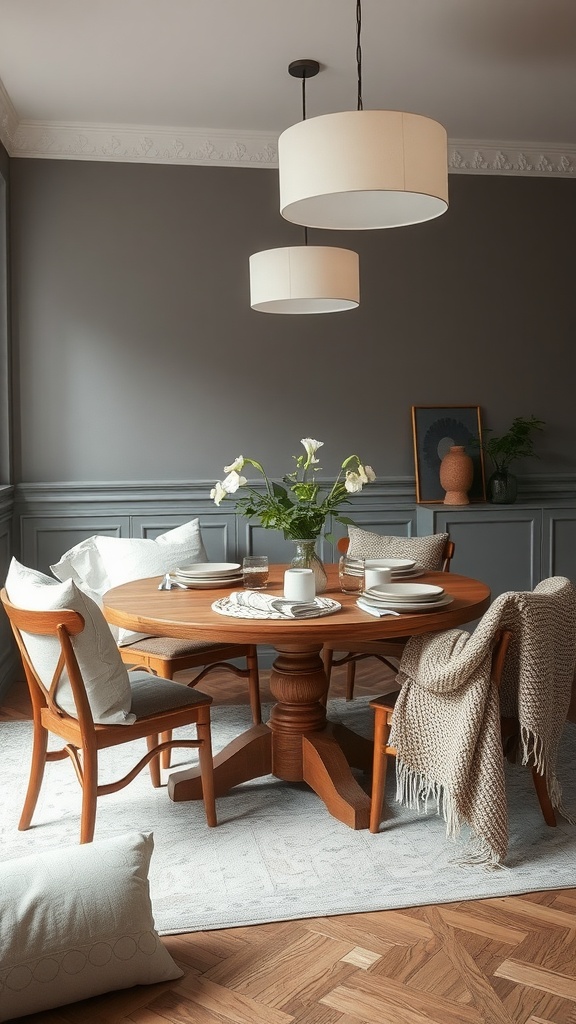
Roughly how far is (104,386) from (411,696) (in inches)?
112

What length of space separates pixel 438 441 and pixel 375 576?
2.34m

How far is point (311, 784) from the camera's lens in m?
3.12

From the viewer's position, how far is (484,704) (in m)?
2.58

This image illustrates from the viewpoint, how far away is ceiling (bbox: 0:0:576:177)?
354cm

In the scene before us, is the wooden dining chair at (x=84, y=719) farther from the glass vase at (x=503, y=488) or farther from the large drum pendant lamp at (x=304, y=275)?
the glass vase at (x=503, y=488)

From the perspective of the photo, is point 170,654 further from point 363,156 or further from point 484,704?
point 363,156

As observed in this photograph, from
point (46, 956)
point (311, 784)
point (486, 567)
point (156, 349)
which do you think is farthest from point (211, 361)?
point (46, 956)

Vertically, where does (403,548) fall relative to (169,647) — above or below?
above

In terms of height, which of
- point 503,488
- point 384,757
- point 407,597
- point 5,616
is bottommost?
point 384,757

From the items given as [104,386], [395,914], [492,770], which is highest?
[104,386]

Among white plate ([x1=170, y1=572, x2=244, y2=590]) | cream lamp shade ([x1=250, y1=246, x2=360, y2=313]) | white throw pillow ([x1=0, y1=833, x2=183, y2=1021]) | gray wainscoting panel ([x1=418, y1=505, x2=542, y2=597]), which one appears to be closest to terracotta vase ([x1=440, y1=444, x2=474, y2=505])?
gray wainscoting panel ([x1=418, y1=505, x2=542, y2=597])

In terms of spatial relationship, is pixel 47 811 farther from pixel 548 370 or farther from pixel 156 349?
pixel 548 370

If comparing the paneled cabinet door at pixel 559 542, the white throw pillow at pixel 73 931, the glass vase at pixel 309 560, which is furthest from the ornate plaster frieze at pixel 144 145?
the white throw pillow at pixel 73 931

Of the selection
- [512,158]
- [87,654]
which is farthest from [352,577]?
[512,158]
